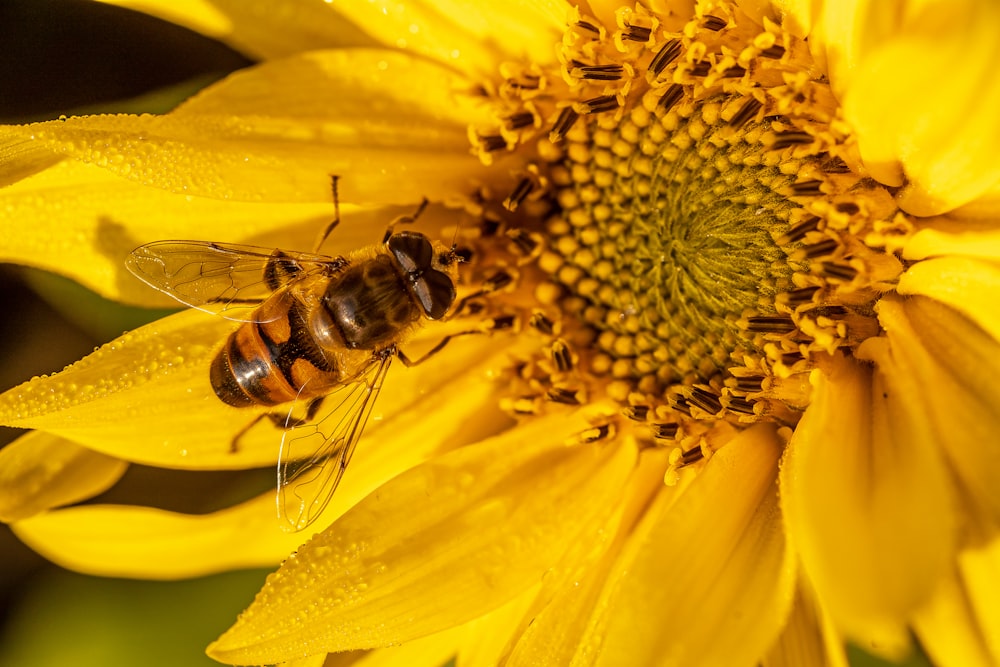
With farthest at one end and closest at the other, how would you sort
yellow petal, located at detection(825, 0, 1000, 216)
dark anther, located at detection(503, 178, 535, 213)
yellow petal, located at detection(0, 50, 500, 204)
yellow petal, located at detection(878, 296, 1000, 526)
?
dark anther, located at detection(503, 178, 535, 213) → yellow petal, located at detection(0, 50, 500, 204) → yellow petal, located at detection(878, 296, 1000, 526) → yellow petal, located at detection(825, 0, 1000, 216)

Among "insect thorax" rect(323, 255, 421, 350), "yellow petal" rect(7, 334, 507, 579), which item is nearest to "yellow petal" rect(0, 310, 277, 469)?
"yellow petal" rect(7, 334, 507, 579)

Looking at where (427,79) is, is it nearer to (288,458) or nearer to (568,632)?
(288,458)

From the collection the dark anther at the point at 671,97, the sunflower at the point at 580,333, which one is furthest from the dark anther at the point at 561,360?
the dark anther at the point at 671,97

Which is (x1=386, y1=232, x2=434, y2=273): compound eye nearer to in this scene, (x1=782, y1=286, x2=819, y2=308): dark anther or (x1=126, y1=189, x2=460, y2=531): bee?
(x1=126, y1=189, x2=460, y2=531): bee

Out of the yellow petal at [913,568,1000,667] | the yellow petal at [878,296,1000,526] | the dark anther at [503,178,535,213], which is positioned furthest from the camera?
the dark anther at [503,178,535,213]

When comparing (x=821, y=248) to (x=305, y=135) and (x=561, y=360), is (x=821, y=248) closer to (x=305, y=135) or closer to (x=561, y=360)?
(x=561, y=360)

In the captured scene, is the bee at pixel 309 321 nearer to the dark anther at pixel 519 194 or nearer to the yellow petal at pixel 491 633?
the dark anther at pixel 519 194

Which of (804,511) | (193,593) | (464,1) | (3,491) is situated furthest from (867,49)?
(193,593)
